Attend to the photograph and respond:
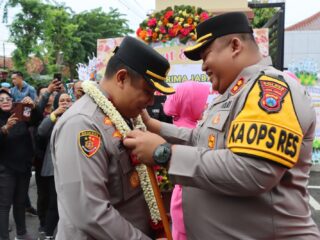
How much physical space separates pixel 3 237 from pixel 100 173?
10.2 ft

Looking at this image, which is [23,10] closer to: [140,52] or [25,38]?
[25,38]

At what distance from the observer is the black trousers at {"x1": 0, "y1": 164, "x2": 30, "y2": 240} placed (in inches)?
159

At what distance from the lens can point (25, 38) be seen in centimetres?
2233

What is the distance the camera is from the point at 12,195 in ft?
13.5

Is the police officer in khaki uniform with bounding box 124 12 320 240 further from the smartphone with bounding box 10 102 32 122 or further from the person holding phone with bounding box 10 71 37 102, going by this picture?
the person holding phone with bounding box 10 71 37 102

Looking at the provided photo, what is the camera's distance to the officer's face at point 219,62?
1.59m

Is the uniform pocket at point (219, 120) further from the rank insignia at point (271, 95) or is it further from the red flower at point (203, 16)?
the red flower at point (203, 16)

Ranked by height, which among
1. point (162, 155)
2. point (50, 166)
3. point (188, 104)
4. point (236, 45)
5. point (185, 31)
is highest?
point (185, 31)

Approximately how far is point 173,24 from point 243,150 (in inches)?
124

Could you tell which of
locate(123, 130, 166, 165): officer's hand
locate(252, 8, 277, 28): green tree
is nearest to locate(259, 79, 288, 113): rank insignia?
locate(123, 130, 166, 165): officer's hand

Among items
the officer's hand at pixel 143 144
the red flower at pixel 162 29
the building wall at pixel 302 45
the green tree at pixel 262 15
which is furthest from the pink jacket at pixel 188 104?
the green tree at pixel 262 15

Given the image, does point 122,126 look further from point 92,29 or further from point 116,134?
point 92,29

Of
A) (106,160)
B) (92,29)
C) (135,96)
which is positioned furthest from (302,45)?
(92,29)

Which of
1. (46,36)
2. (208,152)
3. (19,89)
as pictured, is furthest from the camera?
(46,36)
